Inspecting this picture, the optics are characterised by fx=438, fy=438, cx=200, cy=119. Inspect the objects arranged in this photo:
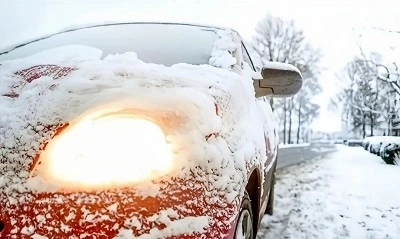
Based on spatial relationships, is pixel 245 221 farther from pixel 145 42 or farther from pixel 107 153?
pixel 145 42

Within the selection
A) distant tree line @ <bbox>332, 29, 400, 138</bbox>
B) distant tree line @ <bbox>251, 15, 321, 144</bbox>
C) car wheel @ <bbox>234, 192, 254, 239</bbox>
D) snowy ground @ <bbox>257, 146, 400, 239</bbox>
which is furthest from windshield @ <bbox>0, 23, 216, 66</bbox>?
distant tree line @ <bbox>332, 29, 400, 138</bbox>

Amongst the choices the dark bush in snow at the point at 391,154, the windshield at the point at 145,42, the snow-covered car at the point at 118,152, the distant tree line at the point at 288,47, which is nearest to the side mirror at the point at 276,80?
the windshield at the point at 145,42

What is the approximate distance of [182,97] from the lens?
55.8 inches

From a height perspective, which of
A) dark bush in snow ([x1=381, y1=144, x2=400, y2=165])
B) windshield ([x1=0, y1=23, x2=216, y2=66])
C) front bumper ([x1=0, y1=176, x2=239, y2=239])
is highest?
windshield ([x1=0, y1=23, x2=216, y2=66])

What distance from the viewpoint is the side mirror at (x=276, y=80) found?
2467mm

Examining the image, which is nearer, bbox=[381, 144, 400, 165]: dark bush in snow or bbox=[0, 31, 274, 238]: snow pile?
bbox=[0, 31, 274, 238]: snow pile

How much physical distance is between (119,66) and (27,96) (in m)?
0.35

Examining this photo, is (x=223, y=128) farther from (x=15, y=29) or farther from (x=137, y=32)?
(x=15, y=29)

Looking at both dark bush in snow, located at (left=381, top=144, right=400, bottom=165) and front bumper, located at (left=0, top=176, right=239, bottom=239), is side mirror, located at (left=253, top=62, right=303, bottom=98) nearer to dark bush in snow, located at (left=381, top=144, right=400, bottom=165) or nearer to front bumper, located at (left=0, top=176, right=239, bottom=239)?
front bumper, located at (left=0, top=176, right=239, bottom=239)

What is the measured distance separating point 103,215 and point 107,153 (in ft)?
0.68

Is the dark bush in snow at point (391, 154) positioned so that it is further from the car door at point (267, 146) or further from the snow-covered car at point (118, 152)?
the snow-covered car at point (118, 152)

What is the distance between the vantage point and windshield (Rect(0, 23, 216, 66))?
7.17 feet

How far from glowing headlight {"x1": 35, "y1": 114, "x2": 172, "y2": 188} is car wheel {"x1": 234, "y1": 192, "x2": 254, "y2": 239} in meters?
0.52

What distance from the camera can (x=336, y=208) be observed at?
405cm
